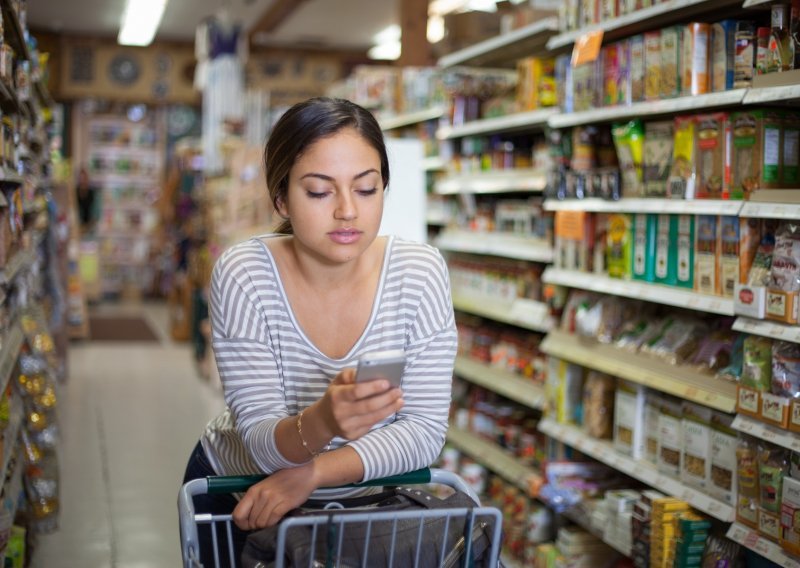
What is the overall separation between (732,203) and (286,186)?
1625 mm

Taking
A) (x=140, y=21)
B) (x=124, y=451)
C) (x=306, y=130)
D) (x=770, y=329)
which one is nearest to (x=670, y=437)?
(x=770, y=329)

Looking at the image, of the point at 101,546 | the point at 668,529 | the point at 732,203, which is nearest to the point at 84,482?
the point at 101,546

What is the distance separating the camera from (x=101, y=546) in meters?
4.49

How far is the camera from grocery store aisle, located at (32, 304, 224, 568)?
447 centimetres

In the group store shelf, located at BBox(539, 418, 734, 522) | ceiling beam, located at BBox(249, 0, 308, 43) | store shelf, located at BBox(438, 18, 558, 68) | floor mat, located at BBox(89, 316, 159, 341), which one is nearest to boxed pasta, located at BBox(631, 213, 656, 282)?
store shelf, located at BBox(539, 418, 734, 522)

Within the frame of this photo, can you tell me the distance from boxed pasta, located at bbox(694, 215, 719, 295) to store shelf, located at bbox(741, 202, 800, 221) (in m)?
0.29

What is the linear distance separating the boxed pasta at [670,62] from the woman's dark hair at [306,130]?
1.75 meters

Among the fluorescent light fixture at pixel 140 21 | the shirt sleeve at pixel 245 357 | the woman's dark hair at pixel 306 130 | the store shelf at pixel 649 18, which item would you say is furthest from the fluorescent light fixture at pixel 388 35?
the shirt sleeve at pixel 245 357

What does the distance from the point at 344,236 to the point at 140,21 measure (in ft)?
41.8

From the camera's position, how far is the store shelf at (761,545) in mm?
2730

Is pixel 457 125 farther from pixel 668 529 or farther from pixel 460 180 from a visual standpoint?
pixel 668 529

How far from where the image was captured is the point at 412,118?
6.06 meters

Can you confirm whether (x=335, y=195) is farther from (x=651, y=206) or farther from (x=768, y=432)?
(x=651, y=206)

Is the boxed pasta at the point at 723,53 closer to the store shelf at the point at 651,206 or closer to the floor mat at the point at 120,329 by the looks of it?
the store shelf at the point at 651,206
